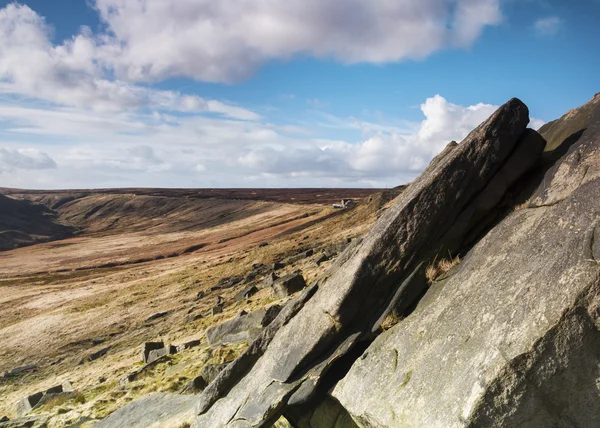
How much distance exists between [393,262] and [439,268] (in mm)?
1377

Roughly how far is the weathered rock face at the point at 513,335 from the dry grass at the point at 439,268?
36 cm

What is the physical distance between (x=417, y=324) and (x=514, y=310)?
8.71 ft

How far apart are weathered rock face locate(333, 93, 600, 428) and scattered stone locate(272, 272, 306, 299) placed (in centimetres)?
1683

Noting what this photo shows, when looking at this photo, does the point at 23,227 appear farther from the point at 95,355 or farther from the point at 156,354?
the point at 156,354

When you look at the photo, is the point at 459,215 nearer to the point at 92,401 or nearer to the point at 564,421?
the point at 564,421

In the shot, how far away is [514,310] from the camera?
9.41 meters

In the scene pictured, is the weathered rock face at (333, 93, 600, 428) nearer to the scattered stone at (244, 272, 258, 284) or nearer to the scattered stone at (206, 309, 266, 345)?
the scattered stone at (206, 309, 266, 345)

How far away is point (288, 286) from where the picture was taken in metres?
28.7

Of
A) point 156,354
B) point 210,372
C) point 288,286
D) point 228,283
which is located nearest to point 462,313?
point 210,372

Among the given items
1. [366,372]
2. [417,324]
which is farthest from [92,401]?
[417,324]

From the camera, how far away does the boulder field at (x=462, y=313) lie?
8789 millimetres

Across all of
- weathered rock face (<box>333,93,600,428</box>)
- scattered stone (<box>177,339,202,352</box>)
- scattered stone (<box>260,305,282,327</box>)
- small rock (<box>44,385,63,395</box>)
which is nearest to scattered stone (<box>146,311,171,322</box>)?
small rock (<box>44,385,63,395</box>)

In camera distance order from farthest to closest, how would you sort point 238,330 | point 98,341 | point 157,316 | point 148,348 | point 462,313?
1. point 157,316
2. point 98,341
3. point 148,348
4. point 238,330
5. point 462,313

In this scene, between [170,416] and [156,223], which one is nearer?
[170,416]
